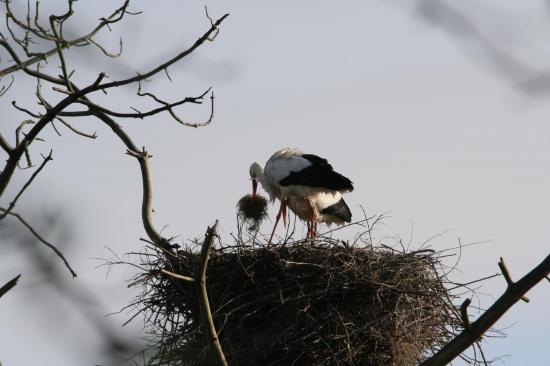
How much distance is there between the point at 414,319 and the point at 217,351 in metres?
2.19

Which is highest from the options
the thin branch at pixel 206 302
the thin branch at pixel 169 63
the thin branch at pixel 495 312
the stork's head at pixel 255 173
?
the stork's head at pixel 255 173

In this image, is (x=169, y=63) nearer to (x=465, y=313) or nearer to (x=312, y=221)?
(x=465, y=313)

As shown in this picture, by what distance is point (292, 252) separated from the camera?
6.57 metres

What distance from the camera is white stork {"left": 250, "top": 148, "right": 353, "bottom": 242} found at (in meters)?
9.18

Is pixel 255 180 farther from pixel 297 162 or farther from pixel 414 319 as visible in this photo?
pixel 414 319

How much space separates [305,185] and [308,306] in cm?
329

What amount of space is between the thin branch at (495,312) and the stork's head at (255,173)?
17.9 feet

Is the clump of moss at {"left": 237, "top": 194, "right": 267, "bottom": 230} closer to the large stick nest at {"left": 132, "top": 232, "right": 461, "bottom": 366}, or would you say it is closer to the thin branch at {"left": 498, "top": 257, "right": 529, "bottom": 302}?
the large stick nest at {"left": 132, "top": 232, "right": 461, "bottom": 366}

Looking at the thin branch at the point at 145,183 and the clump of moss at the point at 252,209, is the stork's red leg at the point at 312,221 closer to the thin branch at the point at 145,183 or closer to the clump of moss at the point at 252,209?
the clump of moss at the point at 252,209

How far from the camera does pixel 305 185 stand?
30.4ft

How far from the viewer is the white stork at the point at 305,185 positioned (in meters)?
9.18

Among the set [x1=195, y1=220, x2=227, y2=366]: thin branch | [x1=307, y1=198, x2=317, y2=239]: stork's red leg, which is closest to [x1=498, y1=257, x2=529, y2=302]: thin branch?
[x1=195, y1=220, x2=227, y2=366]: thin branch

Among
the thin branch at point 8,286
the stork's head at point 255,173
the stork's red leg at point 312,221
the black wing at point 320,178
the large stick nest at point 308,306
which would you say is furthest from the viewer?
the stork's head at point 255,173

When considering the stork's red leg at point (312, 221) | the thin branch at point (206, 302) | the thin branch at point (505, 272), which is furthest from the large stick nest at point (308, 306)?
the stork's red leg at point (312, 221)
